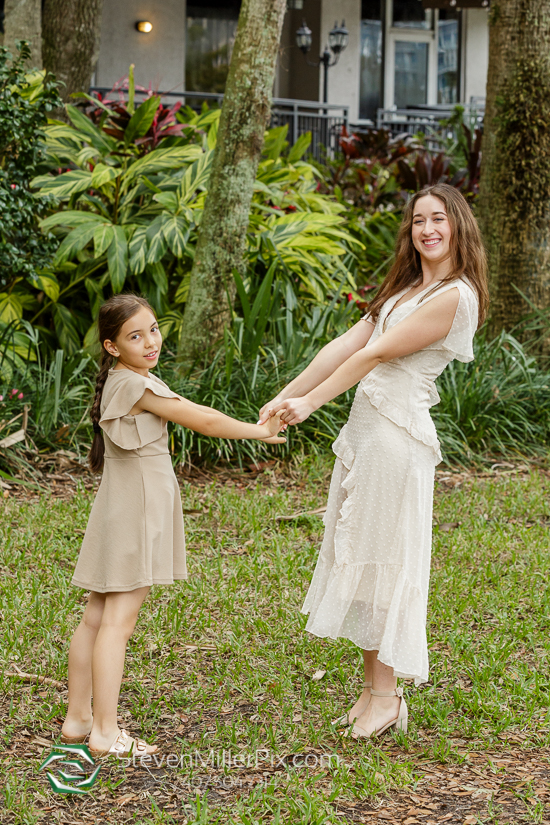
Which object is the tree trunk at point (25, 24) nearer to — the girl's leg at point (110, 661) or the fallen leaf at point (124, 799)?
the girl's leg at point (110, 661)

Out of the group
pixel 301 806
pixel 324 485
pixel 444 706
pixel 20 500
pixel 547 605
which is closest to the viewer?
pixel 301 806

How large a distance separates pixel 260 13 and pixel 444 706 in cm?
448

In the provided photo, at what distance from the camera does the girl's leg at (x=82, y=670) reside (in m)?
2.58

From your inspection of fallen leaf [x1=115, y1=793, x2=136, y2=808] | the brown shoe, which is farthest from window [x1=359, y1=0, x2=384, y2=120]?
fallen leaf [x1=115, y1=793, x2=136, y2=808]

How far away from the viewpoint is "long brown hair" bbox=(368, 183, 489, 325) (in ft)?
8.81

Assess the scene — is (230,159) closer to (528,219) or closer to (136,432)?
(528,219)

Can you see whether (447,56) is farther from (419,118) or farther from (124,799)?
(124,799)

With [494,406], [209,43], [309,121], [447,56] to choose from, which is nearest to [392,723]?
[494,406]

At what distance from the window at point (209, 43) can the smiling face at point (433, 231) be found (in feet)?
46.3

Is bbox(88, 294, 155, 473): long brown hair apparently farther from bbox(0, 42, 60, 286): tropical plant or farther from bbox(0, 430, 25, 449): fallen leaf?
bbox(0, 42, 60, 286): tropical plant

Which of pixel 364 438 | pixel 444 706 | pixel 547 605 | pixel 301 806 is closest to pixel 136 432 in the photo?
pixel 364 438

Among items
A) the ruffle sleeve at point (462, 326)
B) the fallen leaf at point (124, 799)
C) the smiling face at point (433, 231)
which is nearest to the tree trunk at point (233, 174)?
the smiling face at point (433, 231)

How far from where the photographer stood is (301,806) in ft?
7.57

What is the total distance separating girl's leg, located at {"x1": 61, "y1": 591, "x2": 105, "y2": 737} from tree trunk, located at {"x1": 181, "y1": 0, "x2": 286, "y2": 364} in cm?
342
